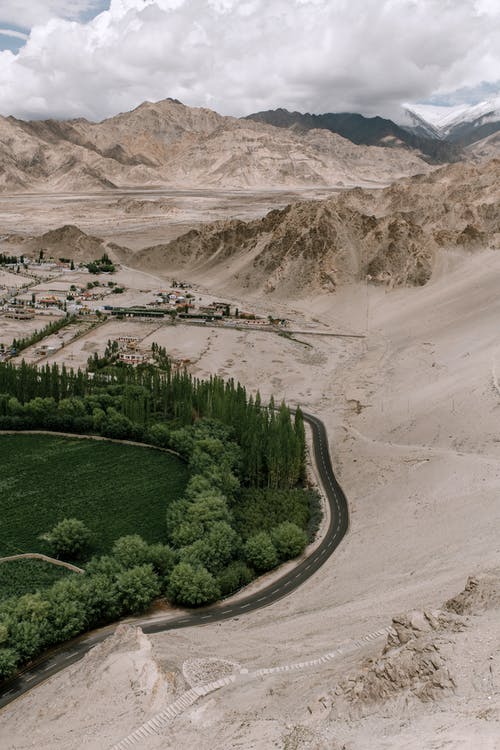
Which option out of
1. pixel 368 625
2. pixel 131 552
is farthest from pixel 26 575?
pixel 368 625

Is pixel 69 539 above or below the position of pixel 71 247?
below

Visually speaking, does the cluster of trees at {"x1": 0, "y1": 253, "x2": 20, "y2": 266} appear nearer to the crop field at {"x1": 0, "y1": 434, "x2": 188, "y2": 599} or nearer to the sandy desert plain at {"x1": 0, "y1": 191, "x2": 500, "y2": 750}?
the sandy desert plain at {"x1": 0, "y1": 191, "x2": 500, "y2": 750}

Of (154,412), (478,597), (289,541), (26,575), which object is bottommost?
(26,575)

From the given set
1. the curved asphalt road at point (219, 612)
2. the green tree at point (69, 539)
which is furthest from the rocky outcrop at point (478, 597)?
the green tree at point (69, 539)

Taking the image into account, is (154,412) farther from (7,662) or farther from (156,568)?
(7,662)

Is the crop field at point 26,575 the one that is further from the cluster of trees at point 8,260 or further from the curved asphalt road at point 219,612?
the cluster of trees at point 8,260

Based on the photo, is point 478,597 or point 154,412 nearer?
point 478,597
